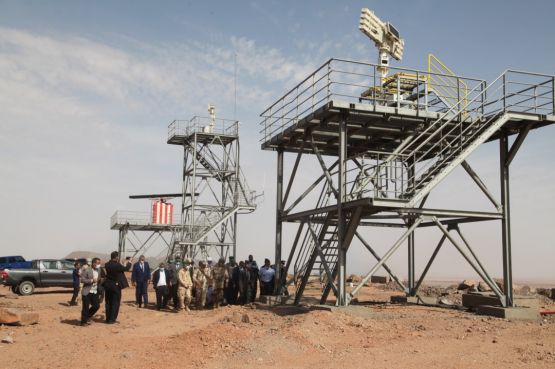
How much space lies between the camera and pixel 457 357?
33.7 feet

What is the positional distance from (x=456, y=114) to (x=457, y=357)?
8.14 m

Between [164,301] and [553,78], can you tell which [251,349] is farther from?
[553,78]

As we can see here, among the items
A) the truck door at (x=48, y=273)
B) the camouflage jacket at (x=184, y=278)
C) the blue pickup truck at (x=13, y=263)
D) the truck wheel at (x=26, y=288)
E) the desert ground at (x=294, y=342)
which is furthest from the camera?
the blue pickup truck at (x=13, y=263)

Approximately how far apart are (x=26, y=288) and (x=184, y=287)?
10235mm

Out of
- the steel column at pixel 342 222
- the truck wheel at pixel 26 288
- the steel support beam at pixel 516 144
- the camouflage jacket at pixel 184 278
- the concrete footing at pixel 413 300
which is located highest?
the steel support beam at pixel 516 144

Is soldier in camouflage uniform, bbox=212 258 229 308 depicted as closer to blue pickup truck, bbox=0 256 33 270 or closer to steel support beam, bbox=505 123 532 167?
steel support beam, bbox=505 123 532 167

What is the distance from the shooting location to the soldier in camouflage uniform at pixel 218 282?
63.9ft

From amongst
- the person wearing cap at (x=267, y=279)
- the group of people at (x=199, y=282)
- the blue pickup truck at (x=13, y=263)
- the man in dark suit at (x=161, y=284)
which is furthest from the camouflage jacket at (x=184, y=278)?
the blue pickup truck at (x=13, y=263)

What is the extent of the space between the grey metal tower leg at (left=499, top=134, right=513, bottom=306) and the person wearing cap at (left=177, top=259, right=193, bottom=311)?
959 cm

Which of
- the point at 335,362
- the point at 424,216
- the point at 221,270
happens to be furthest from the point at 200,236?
the point at 335,362

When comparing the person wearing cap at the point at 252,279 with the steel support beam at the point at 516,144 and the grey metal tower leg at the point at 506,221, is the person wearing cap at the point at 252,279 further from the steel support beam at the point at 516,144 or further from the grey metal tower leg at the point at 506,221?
the steel support beam at the point at 516,144

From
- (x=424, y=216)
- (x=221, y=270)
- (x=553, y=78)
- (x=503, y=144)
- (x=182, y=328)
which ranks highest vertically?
(x=553, y=78)

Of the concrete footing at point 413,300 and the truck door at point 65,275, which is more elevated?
the truck door at point 65,275

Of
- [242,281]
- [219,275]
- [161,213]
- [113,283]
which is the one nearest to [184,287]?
[219,275]
